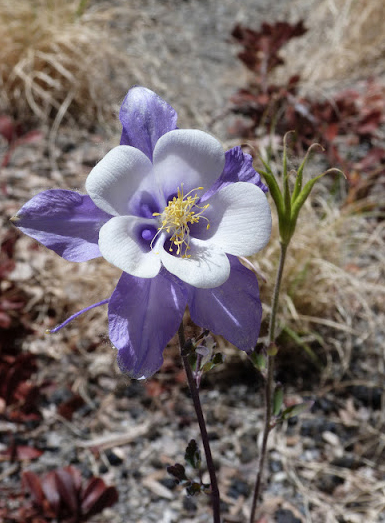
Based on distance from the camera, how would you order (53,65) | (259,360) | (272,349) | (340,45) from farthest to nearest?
(340,45), (53,65), (259,360), (272,349)

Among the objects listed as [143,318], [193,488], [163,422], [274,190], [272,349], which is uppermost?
[274,190]

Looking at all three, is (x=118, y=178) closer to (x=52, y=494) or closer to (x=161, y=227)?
(x=161, y=227)

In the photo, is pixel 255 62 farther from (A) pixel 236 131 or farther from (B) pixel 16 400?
(B) pixel 16 400

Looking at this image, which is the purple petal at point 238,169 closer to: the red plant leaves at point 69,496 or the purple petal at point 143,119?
the purple petal at point 143,119

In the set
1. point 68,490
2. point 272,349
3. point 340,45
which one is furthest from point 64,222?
point 340,45

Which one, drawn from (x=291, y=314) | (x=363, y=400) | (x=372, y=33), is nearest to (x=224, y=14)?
(x=372, y=33)

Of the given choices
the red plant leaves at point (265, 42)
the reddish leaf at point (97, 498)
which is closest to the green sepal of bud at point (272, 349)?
the reddish leaf at point (97, 498)
